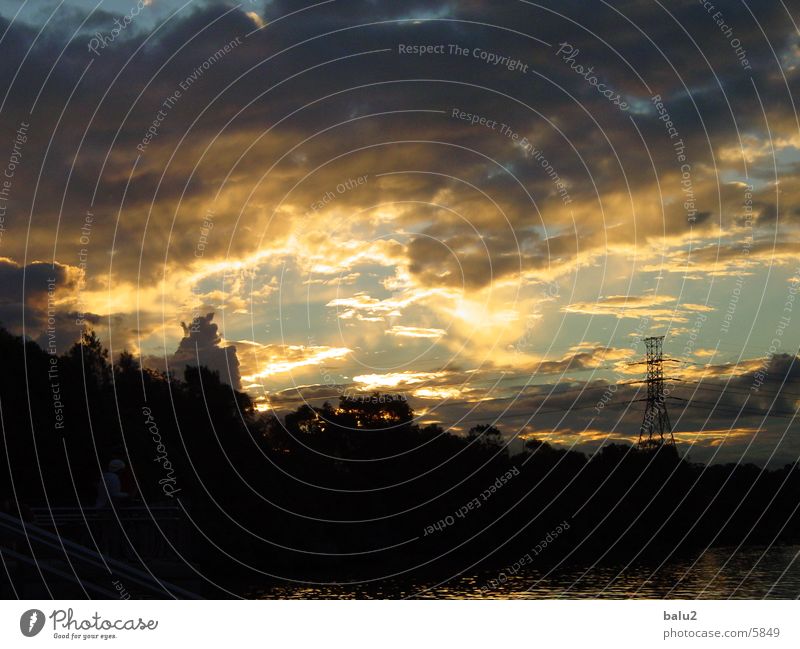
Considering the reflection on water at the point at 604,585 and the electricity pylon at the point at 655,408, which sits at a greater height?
the electricity pylon at the point at 655,408

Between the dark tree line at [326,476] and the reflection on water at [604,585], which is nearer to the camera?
the dark tree line at [326,476]

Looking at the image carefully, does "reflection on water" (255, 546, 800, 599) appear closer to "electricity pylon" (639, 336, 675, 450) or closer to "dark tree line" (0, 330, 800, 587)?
"dark tree line" (0, 330, 800, 587)

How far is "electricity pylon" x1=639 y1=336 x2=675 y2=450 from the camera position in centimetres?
6700

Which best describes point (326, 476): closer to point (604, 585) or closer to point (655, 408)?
point (604, 585)

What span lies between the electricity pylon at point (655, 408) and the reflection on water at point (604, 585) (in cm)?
940

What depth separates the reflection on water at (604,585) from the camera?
67.6 metres

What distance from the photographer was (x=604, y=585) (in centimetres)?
7512

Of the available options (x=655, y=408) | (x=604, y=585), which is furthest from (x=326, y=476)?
(x=655, y=408)

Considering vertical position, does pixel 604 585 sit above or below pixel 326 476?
below

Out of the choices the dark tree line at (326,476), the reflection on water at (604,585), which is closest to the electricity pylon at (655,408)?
the dark tree line at (326,476)

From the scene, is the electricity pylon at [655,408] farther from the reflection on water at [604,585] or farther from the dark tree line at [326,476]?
the reflection on water at [604,585]

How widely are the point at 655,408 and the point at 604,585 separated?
13014mm
